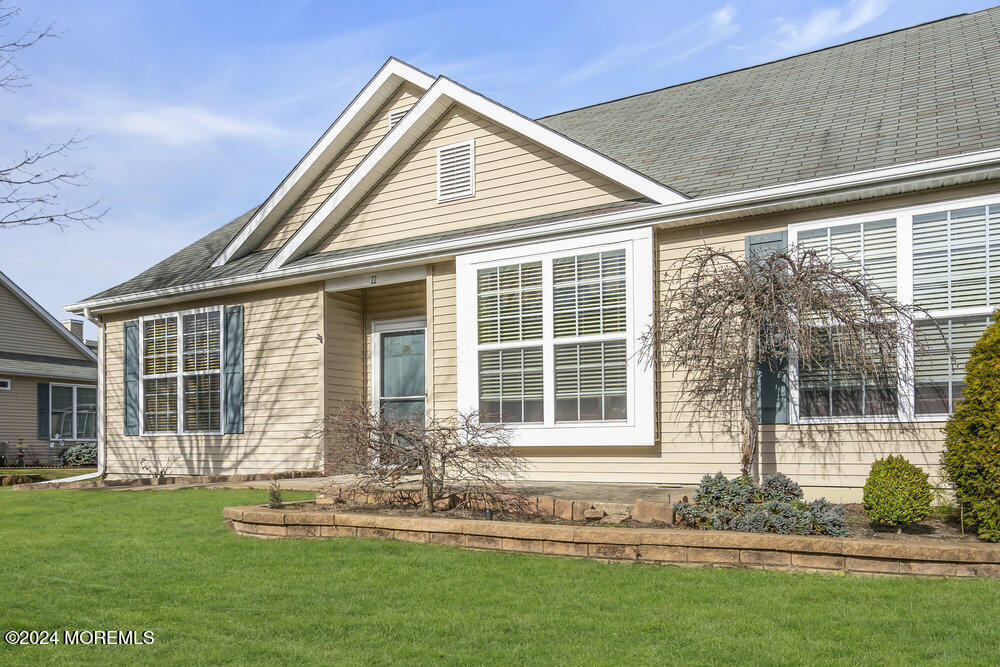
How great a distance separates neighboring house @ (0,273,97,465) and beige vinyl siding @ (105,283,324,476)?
12634mm

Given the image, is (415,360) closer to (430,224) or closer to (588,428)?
(430,224)

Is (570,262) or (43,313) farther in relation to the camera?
(43,313)

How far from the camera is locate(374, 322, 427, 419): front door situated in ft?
39.4

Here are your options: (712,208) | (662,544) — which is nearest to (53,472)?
(712,208)

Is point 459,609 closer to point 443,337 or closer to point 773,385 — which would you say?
point 773,385

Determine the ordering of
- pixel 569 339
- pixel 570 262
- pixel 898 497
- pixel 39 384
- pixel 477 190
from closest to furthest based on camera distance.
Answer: pixel 898 497, pixel 569 339, pixel 570 262, pixel 477 190, pixel 39 384

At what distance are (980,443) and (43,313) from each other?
26488mm

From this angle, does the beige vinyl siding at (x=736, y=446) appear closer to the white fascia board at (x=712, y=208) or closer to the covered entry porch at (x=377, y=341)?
the white fascia board at (x=712, y=208)

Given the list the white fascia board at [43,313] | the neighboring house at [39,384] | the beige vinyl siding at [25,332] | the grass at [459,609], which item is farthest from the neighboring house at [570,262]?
the beige vinyl siding at [25,332]

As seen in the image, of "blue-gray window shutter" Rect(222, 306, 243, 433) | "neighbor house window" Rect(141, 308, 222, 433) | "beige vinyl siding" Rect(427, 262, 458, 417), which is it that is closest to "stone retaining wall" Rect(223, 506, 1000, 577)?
"beige vinyl siding" Rect(427, 262, 458, 417)

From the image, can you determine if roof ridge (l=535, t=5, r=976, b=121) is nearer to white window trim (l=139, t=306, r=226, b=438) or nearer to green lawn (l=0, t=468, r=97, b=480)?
white window trim (l=139, t=306, r=226, b=438)

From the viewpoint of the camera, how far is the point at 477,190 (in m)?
10.8

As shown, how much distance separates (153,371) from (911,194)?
11.4 m

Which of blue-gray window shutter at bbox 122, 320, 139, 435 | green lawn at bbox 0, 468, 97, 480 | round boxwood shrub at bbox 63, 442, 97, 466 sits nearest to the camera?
blue-gray window shutter at bbox 122, 320, 139, 435
